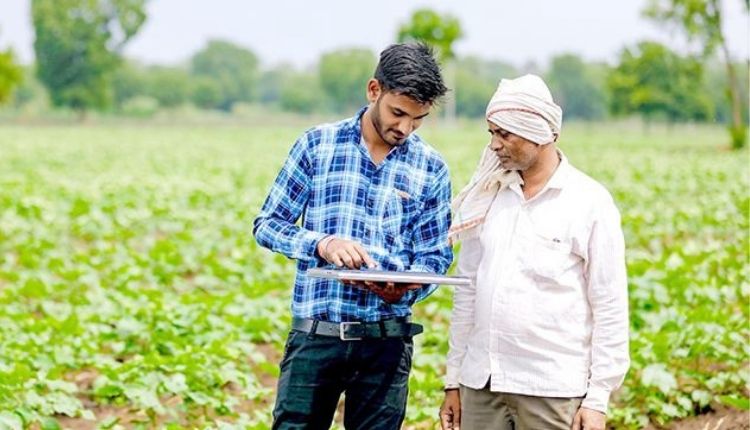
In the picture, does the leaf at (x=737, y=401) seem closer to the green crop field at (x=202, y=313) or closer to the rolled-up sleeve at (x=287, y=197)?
the green crop field at (x=202, y=313)

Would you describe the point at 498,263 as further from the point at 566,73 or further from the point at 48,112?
the point at 566,73

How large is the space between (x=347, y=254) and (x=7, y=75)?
7304 cm

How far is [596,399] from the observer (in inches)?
126

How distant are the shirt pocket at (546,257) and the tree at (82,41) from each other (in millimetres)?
96079

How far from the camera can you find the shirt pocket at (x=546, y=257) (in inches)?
126

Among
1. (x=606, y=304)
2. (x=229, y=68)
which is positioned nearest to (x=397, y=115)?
(x=606, y=304)

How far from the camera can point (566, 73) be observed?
136125 millimetres

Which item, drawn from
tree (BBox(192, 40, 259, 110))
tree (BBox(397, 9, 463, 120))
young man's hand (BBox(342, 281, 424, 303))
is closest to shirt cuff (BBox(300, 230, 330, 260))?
young man's hand (BBox(342, 281, 424, 303))

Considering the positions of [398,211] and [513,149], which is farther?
[398,211]

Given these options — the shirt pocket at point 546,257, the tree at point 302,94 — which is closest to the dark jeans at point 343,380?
the shirt pocket at point 546,257

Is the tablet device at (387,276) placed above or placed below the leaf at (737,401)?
above

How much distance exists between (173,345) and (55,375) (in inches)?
38.0

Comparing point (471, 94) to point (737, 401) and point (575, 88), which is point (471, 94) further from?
point (737, 401)

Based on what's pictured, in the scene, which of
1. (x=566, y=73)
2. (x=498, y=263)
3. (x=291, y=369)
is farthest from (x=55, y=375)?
(x=566, y=73)
